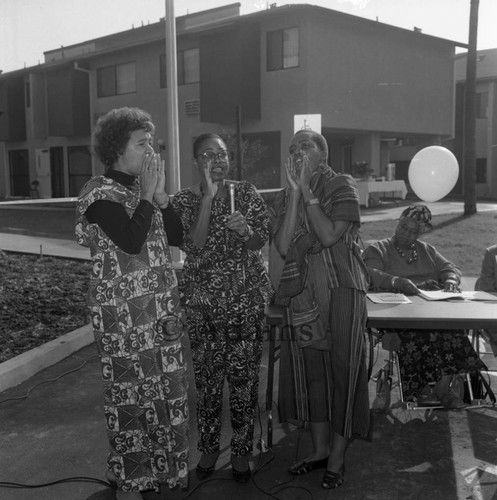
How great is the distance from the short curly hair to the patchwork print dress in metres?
0.14

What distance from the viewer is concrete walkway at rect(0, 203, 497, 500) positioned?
3.19m

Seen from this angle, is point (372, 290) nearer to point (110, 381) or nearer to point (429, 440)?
point (429, 440)

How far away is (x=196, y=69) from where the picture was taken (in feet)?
74.4

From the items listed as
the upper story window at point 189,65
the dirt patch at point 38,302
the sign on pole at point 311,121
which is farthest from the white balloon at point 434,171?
the upper story window at point 189,65

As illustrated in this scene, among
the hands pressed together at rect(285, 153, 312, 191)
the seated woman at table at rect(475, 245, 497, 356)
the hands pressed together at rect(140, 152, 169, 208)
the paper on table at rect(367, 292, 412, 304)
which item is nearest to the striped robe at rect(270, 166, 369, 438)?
the hands pressed together at rect(285, 153, 312, 191)

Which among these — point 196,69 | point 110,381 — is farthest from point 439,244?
point 196,69

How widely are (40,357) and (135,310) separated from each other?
8.52 ft

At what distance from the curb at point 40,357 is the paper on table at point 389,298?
9.11 feet

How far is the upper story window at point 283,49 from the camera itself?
1995cm

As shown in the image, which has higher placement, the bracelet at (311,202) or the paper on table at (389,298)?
the bracelet at (311,202)

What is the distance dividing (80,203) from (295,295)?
1.21 m

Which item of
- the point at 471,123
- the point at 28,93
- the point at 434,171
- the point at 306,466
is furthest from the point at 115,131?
the point at 28,93

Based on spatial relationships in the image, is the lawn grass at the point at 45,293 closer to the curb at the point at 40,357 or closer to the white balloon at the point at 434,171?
the curb at the point at 40,357

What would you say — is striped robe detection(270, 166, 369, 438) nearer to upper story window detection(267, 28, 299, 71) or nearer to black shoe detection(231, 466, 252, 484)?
black shoe detection(231, 466, 252, 484)
